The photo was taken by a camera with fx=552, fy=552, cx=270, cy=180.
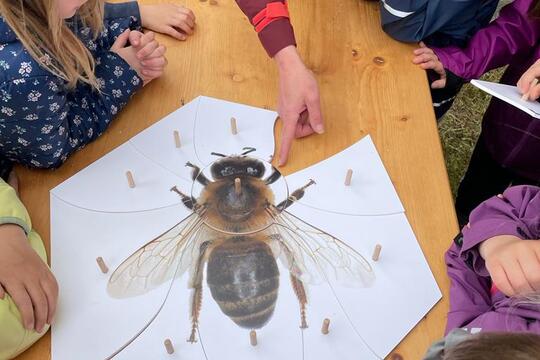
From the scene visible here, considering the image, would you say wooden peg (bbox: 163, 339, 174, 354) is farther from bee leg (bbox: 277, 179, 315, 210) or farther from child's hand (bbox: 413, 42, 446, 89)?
child's hand (bbox: 413, 42, 446, 89)

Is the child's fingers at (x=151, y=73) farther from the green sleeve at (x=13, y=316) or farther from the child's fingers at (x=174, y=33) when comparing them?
the green sleeve at (x=13, y=316)

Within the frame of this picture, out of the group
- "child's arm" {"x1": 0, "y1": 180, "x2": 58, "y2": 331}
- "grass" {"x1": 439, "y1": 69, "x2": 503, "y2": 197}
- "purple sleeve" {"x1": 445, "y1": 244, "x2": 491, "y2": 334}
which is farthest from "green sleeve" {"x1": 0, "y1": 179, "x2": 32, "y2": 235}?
"grass" {"x1": 439, "y1": 69, "x2": 503, "y2": 197}

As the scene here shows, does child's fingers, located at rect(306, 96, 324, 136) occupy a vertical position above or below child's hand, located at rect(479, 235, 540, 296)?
above

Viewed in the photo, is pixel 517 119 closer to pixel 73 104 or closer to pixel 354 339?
pixel 354 339

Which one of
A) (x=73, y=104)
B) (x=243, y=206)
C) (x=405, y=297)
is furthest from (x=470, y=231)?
(x=73, y=104)

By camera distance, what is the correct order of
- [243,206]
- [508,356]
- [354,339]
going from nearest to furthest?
1. [508,356]
2. [354,339]
3. [243,206]

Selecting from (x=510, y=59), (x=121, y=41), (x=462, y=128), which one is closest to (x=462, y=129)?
(x=462, y=128)

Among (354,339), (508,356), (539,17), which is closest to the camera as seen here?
(508,356)

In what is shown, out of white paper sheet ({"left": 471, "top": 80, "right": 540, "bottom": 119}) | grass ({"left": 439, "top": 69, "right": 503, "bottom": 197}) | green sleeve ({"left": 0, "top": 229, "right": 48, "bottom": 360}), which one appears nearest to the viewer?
green sleeve ({"left": 0, "top": 229, "right": 48, "bottom": 360})
